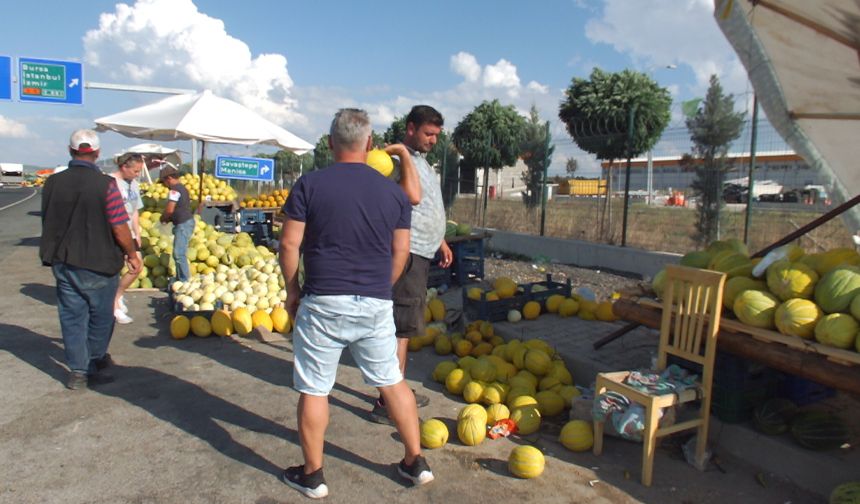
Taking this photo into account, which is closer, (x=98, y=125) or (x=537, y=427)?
(x=537, y=427)

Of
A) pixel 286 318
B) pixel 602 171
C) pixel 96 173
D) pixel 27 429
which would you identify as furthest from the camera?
pixel 602 171

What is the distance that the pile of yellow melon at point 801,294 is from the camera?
301 cm

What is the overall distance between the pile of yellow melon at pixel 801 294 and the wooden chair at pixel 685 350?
21 centimetres

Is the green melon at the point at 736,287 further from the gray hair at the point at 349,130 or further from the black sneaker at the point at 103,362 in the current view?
the black sneaker at the point at 103,362

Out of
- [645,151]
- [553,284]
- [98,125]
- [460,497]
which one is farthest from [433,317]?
[645,151]

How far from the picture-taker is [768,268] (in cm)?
351

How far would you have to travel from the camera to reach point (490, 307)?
590 centimetres

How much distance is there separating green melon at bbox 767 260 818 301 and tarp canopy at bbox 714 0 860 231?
78 centimetres

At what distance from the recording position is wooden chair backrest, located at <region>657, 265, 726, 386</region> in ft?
11.0

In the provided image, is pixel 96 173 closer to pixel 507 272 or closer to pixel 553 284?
pixel 553 284

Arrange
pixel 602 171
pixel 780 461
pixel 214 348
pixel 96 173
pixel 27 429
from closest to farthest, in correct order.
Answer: pixel 780 461, pixel 27 429, pixel 96 173, pixel 214 348, pixel 602 171

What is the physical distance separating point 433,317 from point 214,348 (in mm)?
2240

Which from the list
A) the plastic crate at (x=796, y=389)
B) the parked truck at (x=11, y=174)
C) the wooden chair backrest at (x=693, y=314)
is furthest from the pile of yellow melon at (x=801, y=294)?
the parked truck at (x=11, y=174)

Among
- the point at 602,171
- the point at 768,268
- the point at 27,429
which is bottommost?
the point at 27,429
